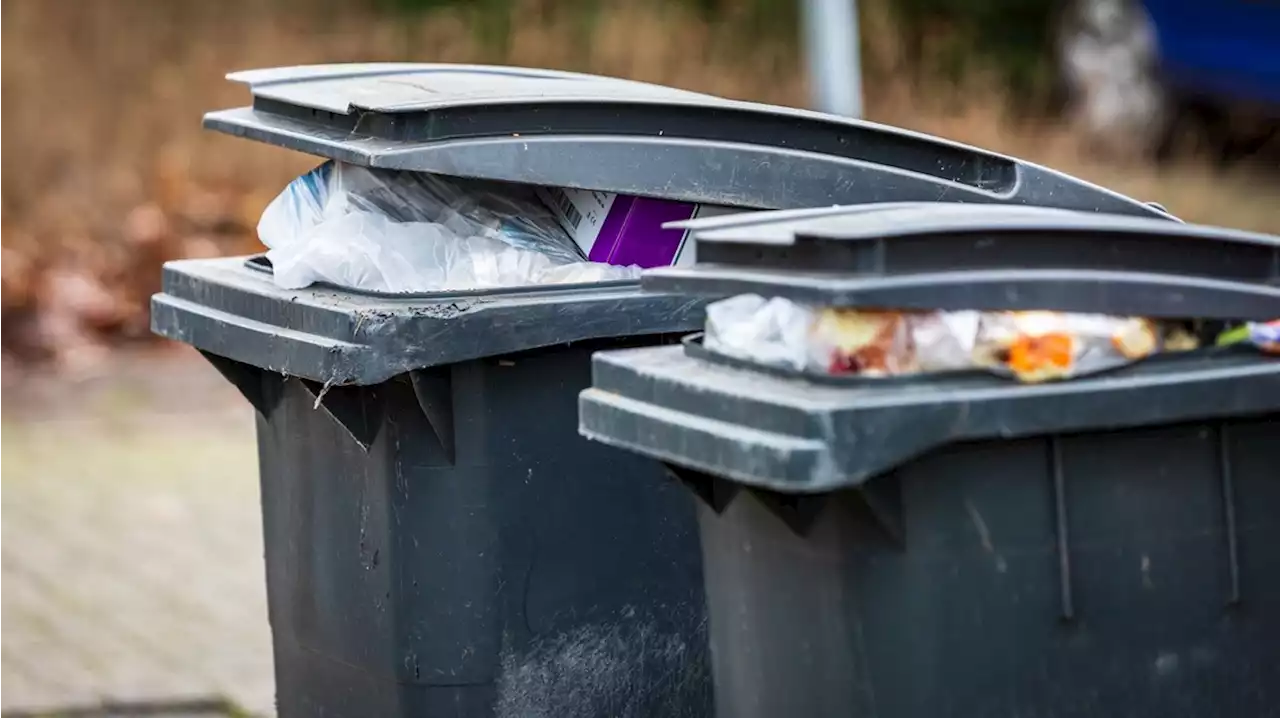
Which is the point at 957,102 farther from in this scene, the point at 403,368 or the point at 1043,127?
the point at 403,368

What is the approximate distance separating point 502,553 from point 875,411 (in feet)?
3.89

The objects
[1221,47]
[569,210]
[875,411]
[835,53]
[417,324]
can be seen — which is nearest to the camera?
[875,411]

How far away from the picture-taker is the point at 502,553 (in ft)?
11.3

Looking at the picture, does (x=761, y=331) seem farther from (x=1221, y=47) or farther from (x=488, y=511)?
(x=1221, y=47)

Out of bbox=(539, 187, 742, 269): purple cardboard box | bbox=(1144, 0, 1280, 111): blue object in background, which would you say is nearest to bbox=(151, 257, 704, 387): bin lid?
bbox=(539, 187, 742, 269): purple cardboard box

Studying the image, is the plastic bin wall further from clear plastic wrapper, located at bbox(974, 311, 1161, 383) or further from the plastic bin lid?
clear plastic wrapper, located at bbox(974, 311, 1161, 383)

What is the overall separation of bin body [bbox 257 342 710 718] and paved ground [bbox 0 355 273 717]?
5.32ft

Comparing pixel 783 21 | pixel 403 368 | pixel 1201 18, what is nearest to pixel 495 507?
pixel 403 368

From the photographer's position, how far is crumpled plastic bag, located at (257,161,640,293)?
11.6 ft

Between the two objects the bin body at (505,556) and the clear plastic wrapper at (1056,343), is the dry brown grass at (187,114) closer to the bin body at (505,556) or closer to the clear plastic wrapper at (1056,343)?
the bin body at (505,556)

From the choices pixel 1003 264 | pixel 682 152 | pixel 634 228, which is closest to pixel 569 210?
pixel 634 228

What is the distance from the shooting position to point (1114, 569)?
2.63 meters

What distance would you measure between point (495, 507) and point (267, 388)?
67 centimetres

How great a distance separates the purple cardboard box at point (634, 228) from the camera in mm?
3604
